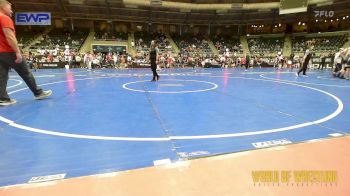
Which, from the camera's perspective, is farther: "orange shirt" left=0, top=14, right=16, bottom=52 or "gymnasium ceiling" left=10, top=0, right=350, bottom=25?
"gymnasium ceiling" left=10, top=0, right=350, bottom=25

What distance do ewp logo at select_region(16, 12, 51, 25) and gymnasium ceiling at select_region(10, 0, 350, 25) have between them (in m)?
0.60

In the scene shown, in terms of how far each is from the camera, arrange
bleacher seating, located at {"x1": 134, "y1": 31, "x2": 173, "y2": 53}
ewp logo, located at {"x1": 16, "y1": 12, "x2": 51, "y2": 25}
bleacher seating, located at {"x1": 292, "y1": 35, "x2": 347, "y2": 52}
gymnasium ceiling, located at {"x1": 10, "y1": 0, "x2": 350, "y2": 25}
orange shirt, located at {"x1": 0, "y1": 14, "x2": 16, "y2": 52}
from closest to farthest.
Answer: orange shirt, located at {"x1": 0, "y1": 14, "x2": 16, "y2": 52} → ewp logo, located at {"x1": 16, "y1": 12, "x2": 51, "y2": 25} → gymnasium ceiling, located at {"x1": 10, "y1": 0, "x2": 350, "y2": 25} → bleacher seating, located at {"x1": 134, "y1": 31, "x2": 173, "y2": 53} → bleacher seating, located at {"x1": 292, "y1": 35, "x2": 347, "y2": 52}

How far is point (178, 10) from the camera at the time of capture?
118 feet

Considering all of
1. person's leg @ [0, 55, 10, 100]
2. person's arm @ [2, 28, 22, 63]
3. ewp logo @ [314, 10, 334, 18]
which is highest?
ewp logo @ [314, 10, 334, 18]

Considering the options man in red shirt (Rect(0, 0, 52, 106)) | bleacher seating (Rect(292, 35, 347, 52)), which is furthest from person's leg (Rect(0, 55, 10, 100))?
bleacher seating (Rect(292, 35, 347, 52))

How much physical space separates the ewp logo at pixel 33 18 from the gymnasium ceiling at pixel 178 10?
602 mm

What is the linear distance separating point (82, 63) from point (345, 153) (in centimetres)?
2559

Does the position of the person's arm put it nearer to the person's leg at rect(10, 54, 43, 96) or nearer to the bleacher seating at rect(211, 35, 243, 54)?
the person's leg at rect(10, 54, 43, 96)

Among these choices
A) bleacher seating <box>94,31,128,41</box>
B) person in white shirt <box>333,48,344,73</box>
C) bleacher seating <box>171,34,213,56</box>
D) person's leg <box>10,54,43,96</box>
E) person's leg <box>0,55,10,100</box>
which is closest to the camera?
person's leg <box>0,55,10,100</box>

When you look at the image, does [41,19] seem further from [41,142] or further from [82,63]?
[41,142]

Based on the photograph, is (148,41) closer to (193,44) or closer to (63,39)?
(193,44)

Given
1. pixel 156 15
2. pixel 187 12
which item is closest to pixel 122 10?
pixel 156 15

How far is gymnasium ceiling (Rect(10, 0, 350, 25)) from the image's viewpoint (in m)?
31.7

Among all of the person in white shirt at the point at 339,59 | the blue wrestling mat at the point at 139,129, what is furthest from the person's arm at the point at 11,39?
the person in white shirt at the point at 339,59
